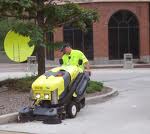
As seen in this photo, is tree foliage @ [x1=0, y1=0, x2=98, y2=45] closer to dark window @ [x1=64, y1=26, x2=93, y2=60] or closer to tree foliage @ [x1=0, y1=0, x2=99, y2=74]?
tree foliage @ [x1=0, y1=0, x2=99, y2=74]

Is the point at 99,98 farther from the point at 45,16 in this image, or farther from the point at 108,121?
the point at 108,121

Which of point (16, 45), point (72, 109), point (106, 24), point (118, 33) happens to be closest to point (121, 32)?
point (118, 33)

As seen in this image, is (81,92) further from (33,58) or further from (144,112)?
(33,58)

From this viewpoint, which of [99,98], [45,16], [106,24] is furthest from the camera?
[106,24]

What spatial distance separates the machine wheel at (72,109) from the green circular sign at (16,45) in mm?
5879

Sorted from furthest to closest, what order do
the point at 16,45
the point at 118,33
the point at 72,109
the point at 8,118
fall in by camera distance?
the point at 118,33 < the point at 16,45 < the point at 72,109 < the point at 8,118

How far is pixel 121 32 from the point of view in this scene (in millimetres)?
35500

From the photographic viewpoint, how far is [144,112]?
13.4 metres

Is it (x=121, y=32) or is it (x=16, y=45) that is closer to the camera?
(x=16, y=45)

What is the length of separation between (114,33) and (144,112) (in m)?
22.4

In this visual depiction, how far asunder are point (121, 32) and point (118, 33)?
0.68ft

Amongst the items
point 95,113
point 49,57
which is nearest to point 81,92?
point 95,113

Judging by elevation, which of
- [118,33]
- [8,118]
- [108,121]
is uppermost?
[118,33]

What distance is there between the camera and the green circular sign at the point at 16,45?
18.4 m
